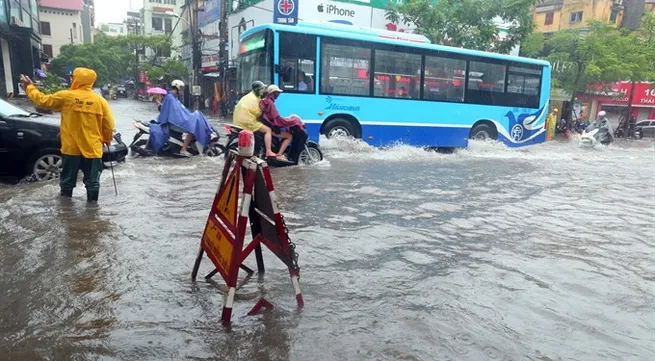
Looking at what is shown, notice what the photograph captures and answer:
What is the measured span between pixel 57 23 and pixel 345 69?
55.1 m

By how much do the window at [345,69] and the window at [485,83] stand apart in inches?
135

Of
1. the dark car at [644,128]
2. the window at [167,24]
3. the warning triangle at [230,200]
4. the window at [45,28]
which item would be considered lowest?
the dark car at [644,128]

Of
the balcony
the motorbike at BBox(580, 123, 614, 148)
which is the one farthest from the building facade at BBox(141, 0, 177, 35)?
the motorbike at BBox(580, 123, 614, 148)

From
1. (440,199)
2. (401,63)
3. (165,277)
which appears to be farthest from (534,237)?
(401,63)

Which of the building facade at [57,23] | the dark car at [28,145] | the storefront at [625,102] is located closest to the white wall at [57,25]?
the building facade at [57,23]

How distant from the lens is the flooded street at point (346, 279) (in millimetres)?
3049

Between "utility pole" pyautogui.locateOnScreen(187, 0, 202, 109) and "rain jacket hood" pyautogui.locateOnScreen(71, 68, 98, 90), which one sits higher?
"utility pole" pyautogui.locateOnScreen(187, 0, 202, 109)

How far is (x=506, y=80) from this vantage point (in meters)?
14.7

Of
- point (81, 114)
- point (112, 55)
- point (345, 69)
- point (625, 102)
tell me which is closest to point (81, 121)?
point (81, 114)

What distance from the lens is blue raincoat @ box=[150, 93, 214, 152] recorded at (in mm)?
9570

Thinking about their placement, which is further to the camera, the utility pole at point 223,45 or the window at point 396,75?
the utility pole at point 223,45

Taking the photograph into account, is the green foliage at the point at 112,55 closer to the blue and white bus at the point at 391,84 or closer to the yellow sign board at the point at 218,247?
the blue and white bus at the point at 391,84

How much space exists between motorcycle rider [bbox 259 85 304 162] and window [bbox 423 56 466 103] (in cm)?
528

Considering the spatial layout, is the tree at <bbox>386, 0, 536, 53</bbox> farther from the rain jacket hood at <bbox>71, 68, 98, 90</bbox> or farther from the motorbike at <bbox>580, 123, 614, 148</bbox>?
the rain jacket hood at <bbox>71, 68, 98, 90</bbox>
